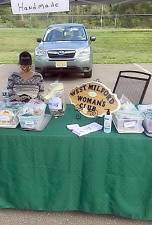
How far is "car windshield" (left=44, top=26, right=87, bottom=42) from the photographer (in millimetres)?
10867

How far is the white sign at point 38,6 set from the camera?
338 centimetres

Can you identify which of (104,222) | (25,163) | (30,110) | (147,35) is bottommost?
(147,35)

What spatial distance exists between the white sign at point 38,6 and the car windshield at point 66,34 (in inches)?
294

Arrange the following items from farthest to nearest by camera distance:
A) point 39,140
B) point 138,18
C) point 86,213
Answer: point 138,18, point 86,213, point 39,140

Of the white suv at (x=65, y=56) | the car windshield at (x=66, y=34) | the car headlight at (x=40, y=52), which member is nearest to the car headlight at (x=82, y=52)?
the white suv at (x=65, y=56)

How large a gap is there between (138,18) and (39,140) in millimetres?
25825

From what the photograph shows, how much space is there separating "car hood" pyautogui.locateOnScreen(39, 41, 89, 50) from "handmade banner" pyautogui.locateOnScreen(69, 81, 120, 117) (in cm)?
687

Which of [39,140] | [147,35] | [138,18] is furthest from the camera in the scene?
[138,18]

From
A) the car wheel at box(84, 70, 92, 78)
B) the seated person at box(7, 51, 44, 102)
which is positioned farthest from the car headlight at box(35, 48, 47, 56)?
the seated person at box(7, 51, 44, 102)

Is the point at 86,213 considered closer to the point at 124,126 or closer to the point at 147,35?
the point at 124,126

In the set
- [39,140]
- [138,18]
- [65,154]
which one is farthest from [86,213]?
[138,18]

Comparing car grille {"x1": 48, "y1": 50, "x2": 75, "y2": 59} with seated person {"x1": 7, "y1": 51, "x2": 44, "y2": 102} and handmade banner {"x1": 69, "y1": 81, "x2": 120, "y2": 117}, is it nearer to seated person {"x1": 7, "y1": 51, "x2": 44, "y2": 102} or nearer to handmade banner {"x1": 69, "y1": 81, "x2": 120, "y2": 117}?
seated person {"x1": 7, "y1": 51, "x2": 44, "y2": 102}

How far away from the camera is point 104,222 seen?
325 centimetres

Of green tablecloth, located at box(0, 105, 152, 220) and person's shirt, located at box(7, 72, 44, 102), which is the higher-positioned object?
person's shirt, located at box(7, 72, 44, 102)
